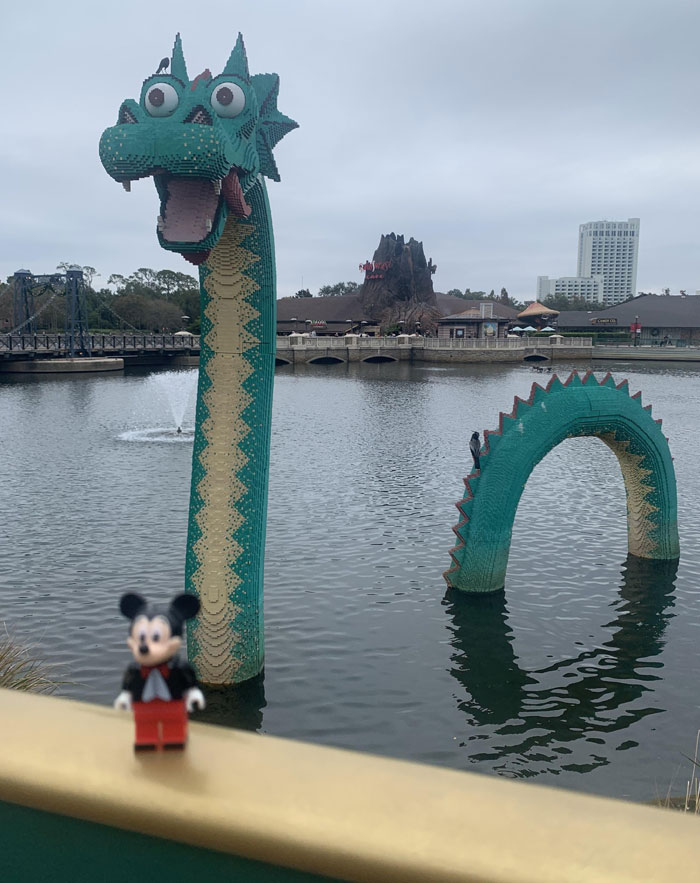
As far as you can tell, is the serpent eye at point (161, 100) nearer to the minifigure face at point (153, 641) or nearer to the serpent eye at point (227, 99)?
the serpent eye at point (227, 99)

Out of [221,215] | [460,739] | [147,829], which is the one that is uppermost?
[221,215]

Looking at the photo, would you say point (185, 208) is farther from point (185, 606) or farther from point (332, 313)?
point (332, 313)

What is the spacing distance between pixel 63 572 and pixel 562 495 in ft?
37.4

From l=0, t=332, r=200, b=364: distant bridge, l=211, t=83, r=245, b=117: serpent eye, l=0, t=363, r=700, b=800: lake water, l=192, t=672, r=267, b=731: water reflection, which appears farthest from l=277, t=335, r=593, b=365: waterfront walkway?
l=211, t=83, r=245, b=117: serpent eye

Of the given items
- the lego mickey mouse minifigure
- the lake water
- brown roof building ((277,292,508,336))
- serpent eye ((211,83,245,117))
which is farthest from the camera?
brown roof building ((277,292,508,336))

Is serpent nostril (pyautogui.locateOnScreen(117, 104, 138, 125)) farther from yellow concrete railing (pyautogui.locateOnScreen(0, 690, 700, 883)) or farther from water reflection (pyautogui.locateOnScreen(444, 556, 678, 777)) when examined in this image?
water reflection (pyautogui.locateOnScreen(444, 556, 678, 777))

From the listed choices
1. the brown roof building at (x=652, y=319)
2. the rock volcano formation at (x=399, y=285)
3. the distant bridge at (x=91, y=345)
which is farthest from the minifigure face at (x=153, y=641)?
the brown roof building at (x=652, y=319)

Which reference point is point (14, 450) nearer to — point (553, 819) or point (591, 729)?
point (591, 729)

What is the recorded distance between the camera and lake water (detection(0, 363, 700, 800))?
8.33 metres

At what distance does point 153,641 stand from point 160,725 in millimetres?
795

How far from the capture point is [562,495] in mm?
18734

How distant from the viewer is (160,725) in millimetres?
1637

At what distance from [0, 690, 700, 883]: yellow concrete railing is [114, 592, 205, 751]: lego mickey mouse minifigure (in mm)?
392

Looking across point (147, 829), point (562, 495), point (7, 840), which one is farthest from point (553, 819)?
point (562, 495)
